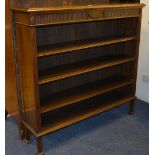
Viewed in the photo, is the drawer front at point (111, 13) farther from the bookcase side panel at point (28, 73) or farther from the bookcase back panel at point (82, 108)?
the bookcase back panel at point (82, 108)

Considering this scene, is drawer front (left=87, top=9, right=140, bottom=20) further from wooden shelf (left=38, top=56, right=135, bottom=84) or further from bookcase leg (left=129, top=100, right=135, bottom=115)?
bookcase leg (left=129, top=100, right=135, bottom=115)

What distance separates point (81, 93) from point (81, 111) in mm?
160

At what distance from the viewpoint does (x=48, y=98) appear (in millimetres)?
2033

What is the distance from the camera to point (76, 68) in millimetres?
1997

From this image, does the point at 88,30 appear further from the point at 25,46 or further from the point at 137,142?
the point at 137,142

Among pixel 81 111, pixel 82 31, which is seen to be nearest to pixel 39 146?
pixel 81 111

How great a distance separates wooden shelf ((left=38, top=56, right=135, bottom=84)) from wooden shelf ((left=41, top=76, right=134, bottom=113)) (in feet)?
0.77

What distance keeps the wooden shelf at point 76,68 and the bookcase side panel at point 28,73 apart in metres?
0.09

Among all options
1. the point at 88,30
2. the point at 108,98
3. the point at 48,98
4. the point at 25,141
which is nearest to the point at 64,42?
the point at 88,30

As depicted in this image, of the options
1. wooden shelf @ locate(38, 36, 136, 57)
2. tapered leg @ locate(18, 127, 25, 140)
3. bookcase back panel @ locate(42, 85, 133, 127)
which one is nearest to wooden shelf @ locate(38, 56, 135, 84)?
wooden shelf @ locate(38, 36, 136, 57)

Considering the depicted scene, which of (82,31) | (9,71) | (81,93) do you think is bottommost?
(81,93)

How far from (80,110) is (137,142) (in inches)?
22.1

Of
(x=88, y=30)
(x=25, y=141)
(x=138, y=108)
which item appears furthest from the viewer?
(x=138, y=108)

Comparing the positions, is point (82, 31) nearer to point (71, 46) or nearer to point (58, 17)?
point (71, 46)
